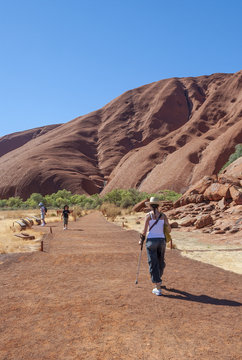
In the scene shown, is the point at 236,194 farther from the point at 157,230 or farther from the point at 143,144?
the point at 143,144

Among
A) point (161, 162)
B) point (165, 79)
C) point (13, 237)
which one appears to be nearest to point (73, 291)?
point (13, 237)

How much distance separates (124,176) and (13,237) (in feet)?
221

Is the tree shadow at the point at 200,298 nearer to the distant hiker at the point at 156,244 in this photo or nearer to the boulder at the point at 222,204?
the distant hiker at the point at 156,244

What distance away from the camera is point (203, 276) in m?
7.75

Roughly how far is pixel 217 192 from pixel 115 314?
17.8 metres

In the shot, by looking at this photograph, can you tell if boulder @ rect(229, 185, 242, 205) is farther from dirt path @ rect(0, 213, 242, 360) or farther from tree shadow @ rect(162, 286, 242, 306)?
tree shadow @ rect(162, 286, 242, 306)

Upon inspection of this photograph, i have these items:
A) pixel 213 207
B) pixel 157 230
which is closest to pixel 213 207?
pixel 213 207

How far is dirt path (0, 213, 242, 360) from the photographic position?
369cm

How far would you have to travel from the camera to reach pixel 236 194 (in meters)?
19.2

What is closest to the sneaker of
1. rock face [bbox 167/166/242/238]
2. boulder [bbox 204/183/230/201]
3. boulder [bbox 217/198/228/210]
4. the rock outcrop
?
rock face [bbox 167/166/242/238]

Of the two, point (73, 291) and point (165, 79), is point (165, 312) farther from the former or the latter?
point (165, 79)

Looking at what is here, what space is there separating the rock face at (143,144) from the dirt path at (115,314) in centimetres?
5558

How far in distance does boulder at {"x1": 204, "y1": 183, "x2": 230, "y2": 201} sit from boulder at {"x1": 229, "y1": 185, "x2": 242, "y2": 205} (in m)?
0.42

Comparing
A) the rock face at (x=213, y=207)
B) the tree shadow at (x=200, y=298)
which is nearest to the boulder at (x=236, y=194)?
the rock face at (x=213, y=207)
